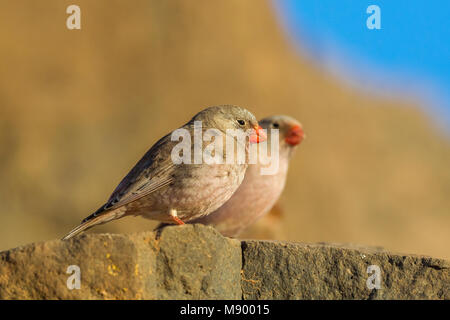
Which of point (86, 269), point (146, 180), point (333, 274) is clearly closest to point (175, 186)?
point (146, 180)

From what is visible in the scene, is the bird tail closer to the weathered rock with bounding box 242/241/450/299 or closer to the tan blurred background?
the weathered rock with bounding box 242/241/450/299

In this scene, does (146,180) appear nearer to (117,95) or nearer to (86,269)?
(86,269)

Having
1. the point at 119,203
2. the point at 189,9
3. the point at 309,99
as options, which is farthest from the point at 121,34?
the point at 119,203

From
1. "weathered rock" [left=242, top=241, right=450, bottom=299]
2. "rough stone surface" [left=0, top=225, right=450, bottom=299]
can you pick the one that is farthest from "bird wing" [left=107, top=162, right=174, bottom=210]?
"weathered rock" [left=242, top=241, right=450, bottom=299]

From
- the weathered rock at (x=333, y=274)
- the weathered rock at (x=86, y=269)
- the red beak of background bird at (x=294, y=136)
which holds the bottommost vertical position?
the weathered rock at (x=333, y=274)

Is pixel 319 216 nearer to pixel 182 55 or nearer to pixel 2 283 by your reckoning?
pixel 182 55

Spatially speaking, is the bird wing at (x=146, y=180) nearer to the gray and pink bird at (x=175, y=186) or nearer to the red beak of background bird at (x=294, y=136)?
the gray and pink bird at (x=175, y=186)

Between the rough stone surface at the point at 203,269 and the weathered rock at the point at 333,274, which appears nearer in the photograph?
the rough stone surface at the point at 203,269

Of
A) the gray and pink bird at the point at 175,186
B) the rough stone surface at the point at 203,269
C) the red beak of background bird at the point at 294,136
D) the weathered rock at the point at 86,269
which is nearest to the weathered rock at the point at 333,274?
the rough stone surface at the point at 203,269
